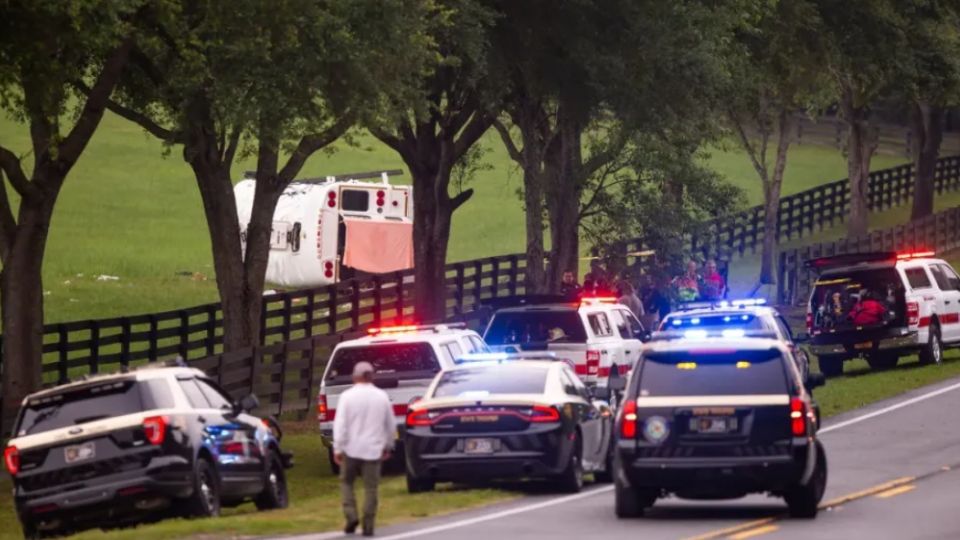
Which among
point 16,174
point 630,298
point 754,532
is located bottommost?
point 754,532

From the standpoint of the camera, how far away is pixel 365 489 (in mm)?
17844

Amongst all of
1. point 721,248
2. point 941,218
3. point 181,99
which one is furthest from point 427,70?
point 941,218

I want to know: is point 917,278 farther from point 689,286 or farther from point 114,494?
point 114,494

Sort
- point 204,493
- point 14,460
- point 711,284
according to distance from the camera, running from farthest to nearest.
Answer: point 711,284, point 204,493, point 14,460

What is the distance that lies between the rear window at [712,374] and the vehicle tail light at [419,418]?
3.63 metres

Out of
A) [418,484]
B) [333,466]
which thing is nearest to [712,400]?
[418,484]

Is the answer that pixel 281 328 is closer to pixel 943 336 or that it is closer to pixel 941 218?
pixel 943 336

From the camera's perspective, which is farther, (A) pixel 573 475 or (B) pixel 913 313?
(B) pixel 913 313

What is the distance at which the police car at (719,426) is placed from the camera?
18.2 metres

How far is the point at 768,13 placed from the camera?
3897 centimetres

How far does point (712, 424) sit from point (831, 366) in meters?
19.3

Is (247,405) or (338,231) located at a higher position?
(338,231)

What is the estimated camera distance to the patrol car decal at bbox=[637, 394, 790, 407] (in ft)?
60.0

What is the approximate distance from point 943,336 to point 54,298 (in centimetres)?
2305
